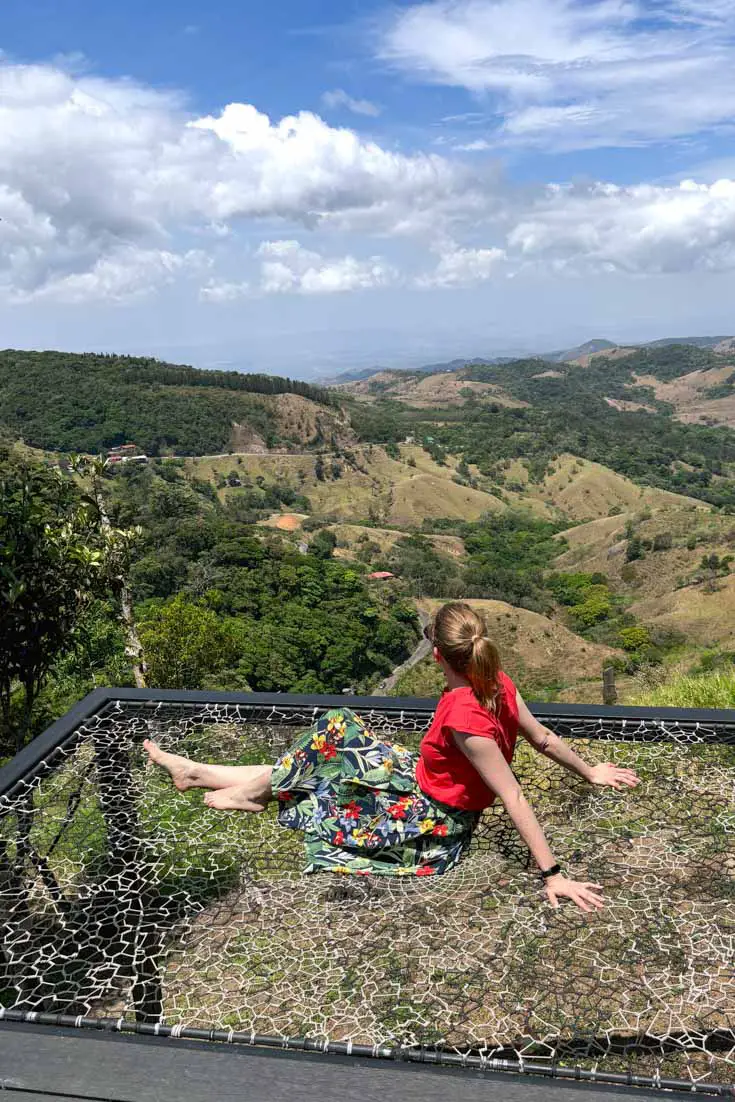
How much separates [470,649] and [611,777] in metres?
0.96

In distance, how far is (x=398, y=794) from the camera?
2.78m

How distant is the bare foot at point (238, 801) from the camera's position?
3065mm

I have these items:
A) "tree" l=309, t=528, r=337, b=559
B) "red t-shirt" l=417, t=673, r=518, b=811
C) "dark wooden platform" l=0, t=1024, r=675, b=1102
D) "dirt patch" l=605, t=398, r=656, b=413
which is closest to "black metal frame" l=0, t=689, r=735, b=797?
"red t-shirt" l=417, t=673, r=518, b=811

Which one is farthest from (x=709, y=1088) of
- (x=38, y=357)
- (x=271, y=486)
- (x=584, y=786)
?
(x=38, y=357)

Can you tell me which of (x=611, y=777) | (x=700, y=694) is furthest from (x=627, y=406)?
(x=611, y=777)

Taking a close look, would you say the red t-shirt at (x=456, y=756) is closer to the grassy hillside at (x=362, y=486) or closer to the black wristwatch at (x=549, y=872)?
the black wristwatch at (x=549, y=872)

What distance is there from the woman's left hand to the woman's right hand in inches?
24.4

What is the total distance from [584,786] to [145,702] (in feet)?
7.39

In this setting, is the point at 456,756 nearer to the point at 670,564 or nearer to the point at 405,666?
the point at 405,666

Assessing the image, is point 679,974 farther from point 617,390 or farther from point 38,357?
point 617,390

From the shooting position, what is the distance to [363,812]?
277 centimetres

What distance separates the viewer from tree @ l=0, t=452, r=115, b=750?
4918mm

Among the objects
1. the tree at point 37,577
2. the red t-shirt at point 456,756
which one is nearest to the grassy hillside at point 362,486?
the tree at point 37,577

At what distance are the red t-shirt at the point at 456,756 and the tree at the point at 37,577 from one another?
9.99 ft
